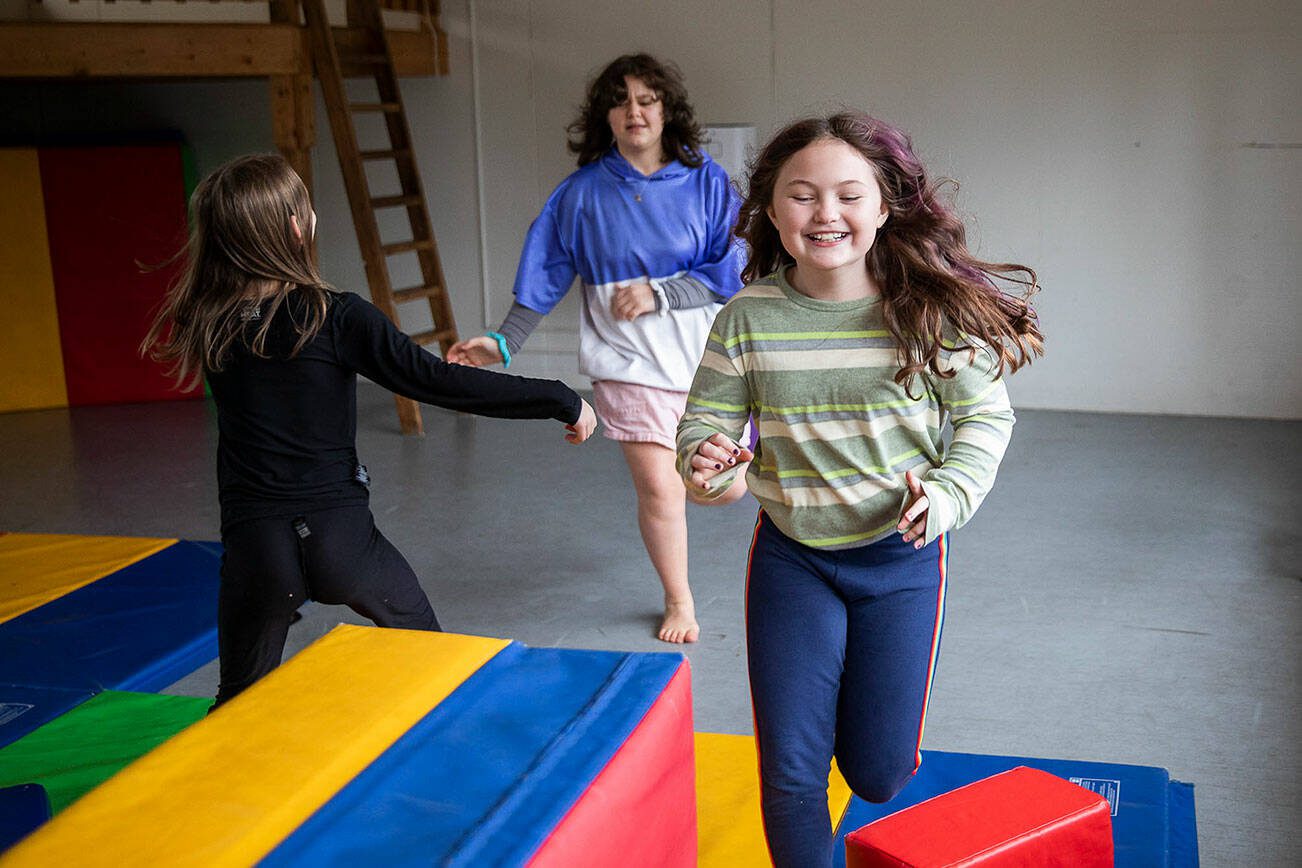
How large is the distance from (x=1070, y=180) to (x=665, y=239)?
391cm

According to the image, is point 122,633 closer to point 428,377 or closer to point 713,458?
point 428,377

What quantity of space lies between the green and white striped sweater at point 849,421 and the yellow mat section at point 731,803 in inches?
24.8

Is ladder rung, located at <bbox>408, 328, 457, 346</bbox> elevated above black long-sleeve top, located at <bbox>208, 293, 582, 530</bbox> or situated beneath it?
situated beneath

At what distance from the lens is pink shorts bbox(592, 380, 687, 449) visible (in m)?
3.61

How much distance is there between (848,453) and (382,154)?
559 cm

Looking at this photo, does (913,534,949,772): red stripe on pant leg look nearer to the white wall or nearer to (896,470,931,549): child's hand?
(896,470,931,549): child's hand

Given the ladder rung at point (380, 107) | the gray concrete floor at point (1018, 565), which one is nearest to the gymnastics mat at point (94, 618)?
the gray concrete floor at point (1018, 565)

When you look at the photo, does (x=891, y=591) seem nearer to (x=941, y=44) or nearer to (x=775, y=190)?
(x=775, y=190)

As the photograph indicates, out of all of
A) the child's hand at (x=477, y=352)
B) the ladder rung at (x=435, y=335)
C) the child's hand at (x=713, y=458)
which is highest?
the child's hand at (x=713, y=458)

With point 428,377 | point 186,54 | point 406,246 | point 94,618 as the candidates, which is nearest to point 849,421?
point 428,377

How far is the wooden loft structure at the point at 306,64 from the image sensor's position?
622 cm

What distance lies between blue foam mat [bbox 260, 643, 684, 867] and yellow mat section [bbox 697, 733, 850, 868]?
0.62m

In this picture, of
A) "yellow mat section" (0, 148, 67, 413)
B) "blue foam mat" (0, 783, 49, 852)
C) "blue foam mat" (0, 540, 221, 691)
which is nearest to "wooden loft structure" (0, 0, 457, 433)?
"yellow mat section" (0, 148, 67, 413)

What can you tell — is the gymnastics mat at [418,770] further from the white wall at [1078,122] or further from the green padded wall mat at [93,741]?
the white wall at [1078,122]
